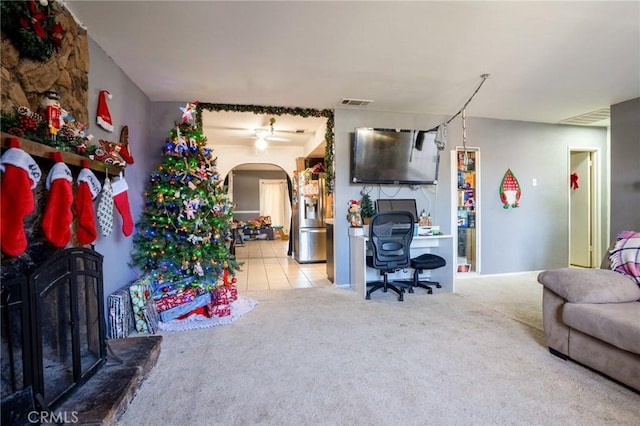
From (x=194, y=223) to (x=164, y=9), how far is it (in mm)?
1816

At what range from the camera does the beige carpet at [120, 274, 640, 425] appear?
169cm

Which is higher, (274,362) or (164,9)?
(164,9)

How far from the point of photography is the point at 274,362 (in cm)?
228

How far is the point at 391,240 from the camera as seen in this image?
3730 mm

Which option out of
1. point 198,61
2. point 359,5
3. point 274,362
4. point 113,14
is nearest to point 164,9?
point 113,14

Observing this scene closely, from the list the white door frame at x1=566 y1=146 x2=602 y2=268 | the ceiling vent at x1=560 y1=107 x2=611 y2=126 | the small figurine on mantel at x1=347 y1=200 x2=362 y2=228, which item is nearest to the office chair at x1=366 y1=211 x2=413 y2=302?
the small figurine on mantel at x1=347 y1=200 x2=362 y2=228

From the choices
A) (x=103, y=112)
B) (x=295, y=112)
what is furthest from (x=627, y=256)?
(x=103, y=112)

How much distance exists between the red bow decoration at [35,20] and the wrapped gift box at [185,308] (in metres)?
2.33

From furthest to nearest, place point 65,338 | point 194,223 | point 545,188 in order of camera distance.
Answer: point 545,188, point 194,223, point 65,338

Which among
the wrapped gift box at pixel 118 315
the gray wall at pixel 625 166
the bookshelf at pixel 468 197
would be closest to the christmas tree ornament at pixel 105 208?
the wrapped gift box at pixel 118 315

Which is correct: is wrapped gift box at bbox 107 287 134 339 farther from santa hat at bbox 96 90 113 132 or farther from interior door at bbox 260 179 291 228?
interior door at bbox 260 179 291 228

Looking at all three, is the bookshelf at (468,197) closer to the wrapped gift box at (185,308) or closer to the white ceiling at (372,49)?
the white ceiling at (372,49)

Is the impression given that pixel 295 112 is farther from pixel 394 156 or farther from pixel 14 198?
pixel 14 198

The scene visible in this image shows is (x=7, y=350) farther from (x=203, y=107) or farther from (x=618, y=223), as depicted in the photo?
(x=618, y=223)
